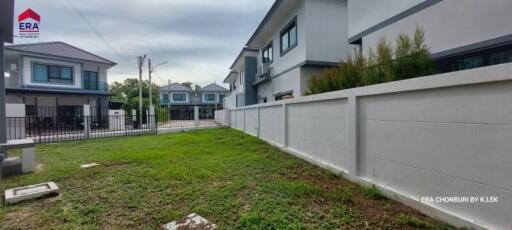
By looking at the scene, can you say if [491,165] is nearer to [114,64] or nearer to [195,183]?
[195,183]

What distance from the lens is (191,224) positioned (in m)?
2.73

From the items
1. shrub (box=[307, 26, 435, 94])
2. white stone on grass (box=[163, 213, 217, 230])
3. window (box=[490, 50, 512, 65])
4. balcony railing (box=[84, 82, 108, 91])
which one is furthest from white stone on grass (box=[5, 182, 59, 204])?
balcony railing (box=[84, 82, 108, 91])

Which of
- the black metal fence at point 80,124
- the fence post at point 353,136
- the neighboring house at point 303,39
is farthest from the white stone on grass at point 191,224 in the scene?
the black metal fence at point 80,124

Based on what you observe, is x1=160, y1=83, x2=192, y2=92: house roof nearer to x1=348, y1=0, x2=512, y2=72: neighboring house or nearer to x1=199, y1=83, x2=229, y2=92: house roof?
x1=199, y1=83, x2=229, y2=92: house roof

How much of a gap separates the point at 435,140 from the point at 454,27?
10.6 ft

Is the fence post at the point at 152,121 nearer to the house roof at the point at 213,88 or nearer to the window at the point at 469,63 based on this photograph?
the window at the point at 469,63

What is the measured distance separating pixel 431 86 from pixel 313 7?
7387 mm

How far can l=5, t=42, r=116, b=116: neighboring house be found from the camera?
17.8 m

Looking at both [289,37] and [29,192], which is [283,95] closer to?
[289,37]

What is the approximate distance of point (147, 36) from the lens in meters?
14.9

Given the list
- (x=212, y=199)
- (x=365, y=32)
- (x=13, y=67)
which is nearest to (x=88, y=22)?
(x=13, y=67)

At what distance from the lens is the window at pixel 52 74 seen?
18.6 metres

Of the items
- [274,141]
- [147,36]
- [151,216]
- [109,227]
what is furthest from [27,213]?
[147,36]

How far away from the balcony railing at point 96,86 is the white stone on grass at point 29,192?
20971mm
